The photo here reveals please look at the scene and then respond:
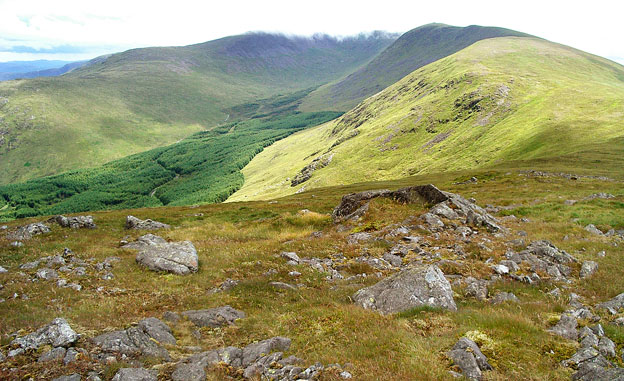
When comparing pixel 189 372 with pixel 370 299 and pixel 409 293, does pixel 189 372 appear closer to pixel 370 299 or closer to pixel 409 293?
pixel 370 299

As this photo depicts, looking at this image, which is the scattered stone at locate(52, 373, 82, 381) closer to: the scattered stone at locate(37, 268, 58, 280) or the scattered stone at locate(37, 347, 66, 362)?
the scattered stone at locate(37, 347, 66, 362)

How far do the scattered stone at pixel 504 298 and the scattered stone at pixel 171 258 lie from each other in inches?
632

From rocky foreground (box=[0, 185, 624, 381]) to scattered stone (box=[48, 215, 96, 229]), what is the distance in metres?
4.07

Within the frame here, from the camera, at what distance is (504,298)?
13.1 m

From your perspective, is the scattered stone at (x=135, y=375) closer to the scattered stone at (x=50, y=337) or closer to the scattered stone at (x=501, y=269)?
the scattered stone at (x=50, y=337)

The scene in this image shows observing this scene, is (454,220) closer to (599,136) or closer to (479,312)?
(479,312)

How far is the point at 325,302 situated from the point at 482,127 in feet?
453

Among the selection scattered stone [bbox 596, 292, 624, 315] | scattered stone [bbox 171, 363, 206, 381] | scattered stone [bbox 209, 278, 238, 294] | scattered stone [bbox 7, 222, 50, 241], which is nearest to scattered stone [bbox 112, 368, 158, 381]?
scattered stone [bbox 171, 363, 206, 381]

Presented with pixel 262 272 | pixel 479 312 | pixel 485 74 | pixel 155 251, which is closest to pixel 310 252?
pixel 262 272

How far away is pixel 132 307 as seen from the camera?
13609 millimetres

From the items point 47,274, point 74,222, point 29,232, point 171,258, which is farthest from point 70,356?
point 74,222

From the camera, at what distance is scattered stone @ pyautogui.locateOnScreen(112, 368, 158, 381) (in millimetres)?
8547

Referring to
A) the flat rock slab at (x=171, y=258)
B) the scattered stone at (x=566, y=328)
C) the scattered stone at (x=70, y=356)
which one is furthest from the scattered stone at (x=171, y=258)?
the scattered stone at (x=566, y=328)

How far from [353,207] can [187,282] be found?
18131 millimetres
